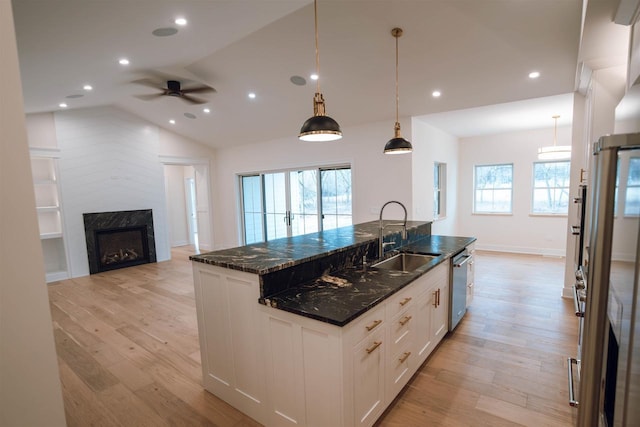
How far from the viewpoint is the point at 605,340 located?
0.89 metres

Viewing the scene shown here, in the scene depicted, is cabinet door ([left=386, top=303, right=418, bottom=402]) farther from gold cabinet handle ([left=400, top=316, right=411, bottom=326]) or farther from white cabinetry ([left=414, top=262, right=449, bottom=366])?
white cabinetry ([left=414, top=262, right=449, bottom=366])

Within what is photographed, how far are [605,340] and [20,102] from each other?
158 centimetres

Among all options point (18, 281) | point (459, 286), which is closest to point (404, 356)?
point (459, 286)

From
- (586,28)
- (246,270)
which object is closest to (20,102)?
(246,270)

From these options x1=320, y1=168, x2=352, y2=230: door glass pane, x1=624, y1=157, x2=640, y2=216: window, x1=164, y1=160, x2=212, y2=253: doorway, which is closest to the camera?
x1=624, y1=157, x2=640, y2=216: window

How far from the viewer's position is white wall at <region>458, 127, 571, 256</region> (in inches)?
258

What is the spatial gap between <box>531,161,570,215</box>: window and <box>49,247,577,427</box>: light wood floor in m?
2.75

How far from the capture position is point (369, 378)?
1847 mm

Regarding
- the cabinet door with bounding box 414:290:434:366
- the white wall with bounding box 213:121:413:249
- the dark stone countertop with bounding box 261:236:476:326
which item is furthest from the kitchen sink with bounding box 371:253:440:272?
the white wall with bounding box 213:121:413:249

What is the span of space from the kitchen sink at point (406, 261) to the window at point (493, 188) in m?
5.20

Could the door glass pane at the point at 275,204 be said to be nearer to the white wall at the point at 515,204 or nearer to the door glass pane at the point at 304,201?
the door glass pane at the point at 304,201

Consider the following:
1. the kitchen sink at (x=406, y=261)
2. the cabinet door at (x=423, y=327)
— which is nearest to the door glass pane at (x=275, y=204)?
the kitchen sink at (x=406, y=261)

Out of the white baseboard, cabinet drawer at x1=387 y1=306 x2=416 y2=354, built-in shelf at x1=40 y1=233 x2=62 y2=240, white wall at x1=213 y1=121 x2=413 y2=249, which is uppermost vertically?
white wall at x1=213 y1=121 x2=413 y2=249

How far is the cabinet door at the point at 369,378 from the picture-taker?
5.68 feet
